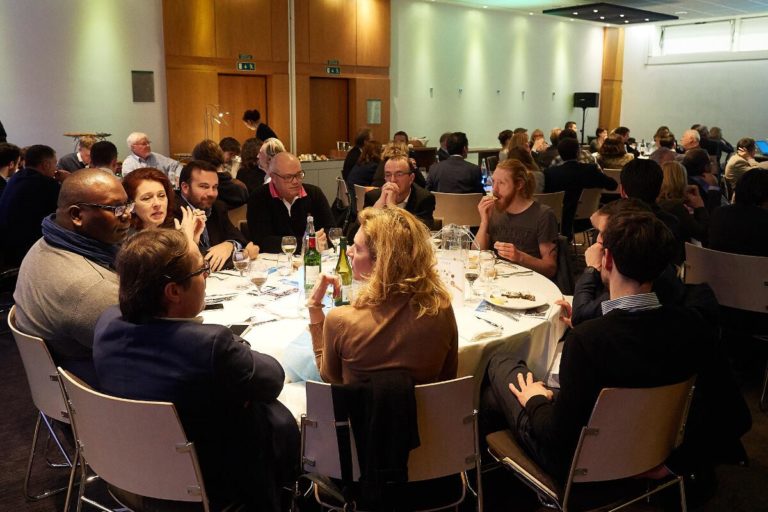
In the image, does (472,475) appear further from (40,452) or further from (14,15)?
(14,15)

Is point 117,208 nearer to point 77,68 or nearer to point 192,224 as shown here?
point 192,224

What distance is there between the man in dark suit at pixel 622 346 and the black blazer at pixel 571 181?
517 centimetres

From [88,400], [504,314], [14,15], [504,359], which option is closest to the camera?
[88,400]

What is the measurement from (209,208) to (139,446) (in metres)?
2.49

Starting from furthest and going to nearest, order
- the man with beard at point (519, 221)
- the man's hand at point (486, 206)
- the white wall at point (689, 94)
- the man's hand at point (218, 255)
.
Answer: the white wall at point (689, 94) → the man's hand at point (486, 206) → the man with beard at point (519, 221) → the man's hand at point (218, 255)

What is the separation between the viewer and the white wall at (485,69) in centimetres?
1327

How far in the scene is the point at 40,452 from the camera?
11.9 feet

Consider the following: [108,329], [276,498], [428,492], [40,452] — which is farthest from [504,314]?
[40,452]

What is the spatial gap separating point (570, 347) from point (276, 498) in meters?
1.08

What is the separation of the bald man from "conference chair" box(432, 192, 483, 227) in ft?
12.6

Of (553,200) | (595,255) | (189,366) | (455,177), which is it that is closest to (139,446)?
(189,366)

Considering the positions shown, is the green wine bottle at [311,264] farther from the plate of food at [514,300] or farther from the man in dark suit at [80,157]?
the man in dark suit at [80,157]

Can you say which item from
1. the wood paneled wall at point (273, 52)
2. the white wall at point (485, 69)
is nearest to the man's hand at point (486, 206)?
the wood paneled wall at point (273, 52)

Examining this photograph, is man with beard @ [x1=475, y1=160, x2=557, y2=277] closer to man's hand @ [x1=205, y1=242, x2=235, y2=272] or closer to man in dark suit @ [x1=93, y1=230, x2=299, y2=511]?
man's hand @ [x1=205, y1=242, x2=235, y2=272]
